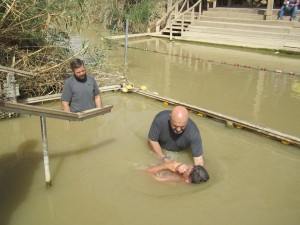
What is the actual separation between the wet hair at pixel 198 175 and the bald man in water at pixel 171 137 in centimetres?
22

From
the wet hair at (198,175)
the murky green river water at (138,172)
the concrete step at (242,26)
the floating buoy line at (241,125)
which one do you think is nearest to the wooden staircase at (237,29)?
the concrete step at (242,26)

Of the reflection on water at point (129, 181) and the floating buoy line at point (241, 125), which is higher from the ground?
the floating buoy line at point (241, 125)

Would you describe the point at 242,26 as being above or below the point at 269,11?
below

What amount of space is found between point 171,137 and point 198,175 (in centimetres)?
73

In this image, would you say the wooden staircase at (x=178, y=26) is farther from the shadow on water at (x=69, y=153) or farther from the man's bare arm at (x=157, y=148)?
the man's bare arm at (x=157, y=148)

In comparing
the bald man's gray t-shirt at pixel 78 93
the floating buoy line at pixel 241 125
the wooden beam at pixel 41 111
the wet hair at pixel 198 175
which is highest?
the wooden beam at pixel 41 111

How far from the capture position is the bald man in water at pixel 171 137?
490 centimetres

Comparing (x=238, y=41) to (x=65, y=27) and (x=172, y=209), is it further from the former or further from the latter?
(x=172, y=209)

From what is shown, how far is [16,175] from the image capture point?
4.82 m

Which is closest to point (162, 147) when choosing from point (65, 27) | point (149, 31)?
point (65, 27)

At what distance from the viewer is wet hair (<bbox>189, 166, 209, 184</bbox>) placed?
Answer: 15.2 ft

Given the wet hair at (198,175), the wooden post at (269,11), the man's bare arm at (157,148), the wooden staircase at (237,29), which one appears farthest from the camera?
the wooden post at (269,11)

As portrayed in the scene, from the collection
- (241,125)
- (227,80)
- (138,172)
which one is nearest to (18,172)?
(138,172)

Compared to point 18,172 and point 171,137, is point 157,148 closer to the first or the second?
point 171,137
